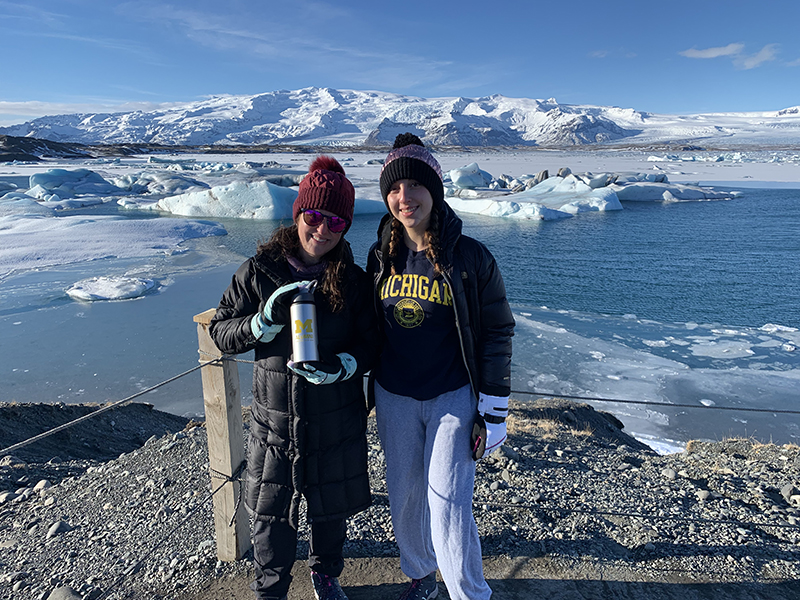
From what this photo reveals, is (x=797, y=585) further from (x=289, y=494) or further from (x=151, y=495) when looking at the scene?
(x=151, y=495)

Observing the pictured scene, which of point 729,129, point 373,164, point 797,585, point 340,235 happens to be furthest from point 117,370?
point 729,129

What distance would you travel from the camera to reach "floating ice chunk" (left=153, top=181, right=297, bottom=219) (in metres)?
20.4

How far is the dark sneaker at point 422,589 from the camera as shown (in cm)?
205

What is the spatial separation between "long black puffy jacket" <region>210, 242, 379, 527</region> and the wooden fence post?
0.73 feet

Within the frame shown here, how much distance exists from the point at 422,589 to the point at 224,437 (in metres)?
1.04

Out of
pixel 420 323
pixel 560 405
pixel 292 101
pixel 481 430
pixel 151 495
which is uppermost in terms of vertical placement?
pixel 292 101

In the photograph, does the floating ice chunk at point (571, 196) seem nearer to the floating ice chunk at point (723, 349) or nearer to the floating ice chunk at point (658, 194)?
the floating ice chunk at point (658, 194)

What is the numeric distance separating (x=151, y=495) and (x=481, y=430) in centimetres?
230

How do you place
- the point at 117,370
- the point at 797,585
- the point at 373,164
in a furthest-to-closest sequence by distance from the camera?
the point at 373,164 → the point at 117,370 → the point at 797,585

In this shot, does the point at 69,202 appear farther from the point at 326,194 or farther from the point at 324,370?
the point at 324,370

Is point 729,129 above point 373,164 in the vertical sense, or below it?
above

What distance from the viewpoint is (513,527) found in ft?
8.60

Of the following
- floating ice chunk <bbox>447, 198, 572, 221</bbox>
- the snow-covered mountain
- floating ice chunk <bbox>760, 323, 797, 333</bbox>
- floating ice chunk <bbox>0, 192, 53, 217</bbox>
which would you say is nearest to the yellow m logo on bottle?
floating ice chunk <bbox>760, 323, 797, 333</bbox>

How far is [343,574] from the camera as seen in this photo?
7.50 feet
